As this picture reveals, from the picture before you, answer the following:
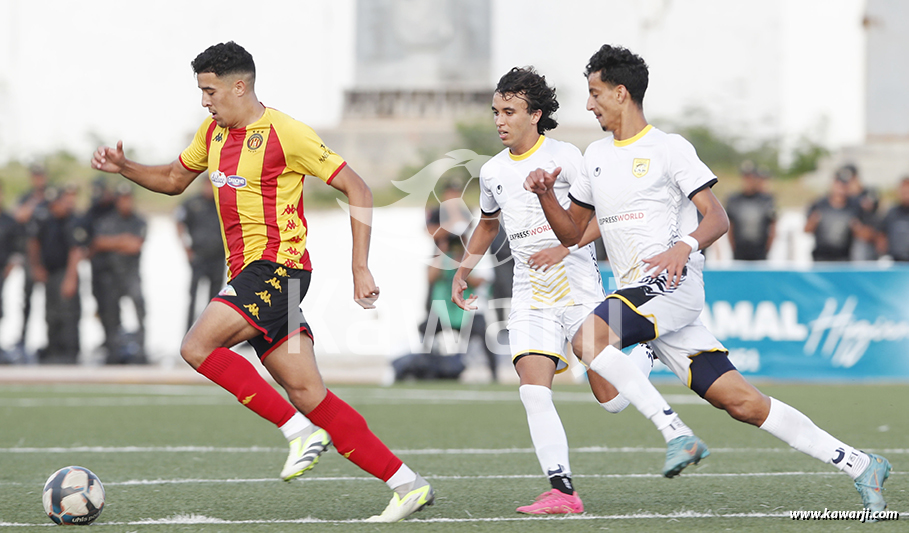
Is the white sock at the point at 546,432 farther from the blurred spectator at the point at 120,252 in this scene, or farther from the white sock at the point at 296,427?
the blurred spectator at the point at 120,252

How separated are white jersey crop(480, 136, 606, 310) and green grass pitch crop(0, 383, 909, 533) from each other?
3.30ft

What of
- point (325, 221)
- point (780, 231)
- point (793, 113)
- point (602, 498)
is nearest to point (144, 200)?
point (325, 221)

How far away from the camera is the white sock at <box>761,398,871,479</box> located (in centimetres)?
488

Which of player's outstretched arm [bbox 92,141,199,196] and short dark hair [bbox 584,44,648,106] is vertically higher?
→ short dark hair [bbox 584,44,648,106]

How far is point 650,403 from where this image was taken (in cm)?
498

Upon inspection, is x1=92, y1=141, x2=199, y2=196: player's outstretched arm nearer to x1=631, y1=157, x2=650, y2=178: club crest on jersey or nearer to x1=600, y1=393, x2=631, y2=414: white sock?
x1=631, y1=157, x2=650, y2=178: club crest on jersey

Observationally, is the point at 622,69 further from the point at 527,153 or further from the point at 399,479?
the point at 399,479

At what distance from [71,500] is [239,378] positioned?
857 mm

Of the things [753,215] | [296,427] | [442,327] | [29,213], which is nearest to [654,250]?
[296,427]

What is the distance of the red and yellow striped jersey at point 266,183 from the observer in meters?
5.14

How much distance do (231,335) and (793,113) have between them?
1501 inches

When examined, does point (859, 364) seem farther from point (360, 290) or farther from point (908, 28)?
point (908, 28)

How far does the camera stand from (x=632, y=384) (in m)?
5.02

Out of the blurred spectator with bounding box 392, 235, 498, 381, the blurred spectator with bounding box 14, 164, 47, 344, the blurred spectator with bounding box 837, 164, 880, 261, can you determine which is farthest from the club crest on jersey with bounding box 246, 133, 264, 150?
the blurred spectator with bounding box 14, 164, 47, 344
